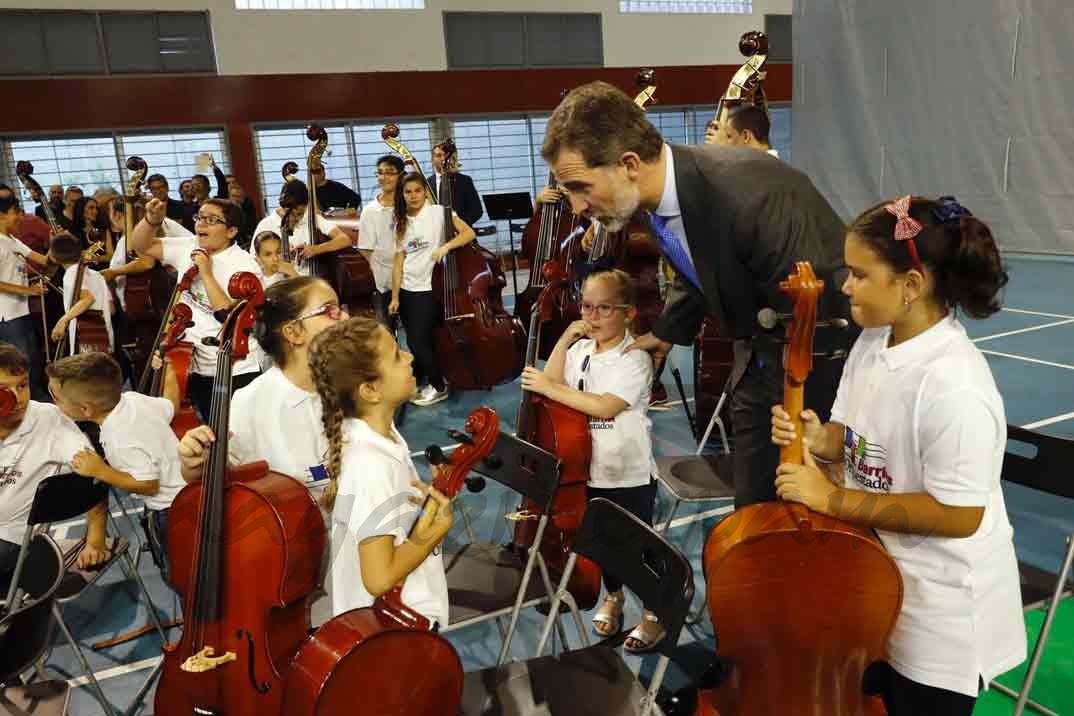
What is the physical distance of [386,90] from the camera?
10211 mm

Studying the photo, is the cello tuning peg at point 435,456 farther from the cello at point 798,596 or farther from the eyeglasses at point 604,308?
the eyeglasses at point 604,308

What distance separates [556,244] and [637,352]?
209 centimetres

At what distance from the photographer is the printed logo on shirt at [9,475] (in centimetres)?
242

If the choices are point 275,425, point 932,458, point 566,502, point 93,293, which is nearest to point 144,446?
point 275,425

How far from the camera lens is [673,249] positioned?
198 cm

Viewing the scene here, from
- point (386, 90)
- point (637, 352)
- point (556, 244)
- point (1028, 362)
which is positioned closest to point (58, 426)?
point (637, 352)

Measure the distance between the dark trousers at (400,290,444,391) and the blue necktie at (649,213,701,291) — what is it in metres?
3.01

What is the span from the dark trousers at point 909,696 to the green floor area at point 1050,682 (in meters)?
0.86

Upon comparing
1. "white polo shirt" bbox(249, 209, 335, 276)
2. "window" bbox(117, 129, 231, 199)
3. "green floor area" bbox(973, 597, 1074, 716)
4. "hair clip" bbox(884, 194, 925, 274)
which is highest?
"window" bbox(117, 129, 231, 199)

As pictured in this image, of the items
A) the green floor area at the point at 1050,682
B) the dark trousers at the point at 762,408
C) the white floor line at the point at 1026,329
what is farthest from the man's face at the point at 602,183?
the white floor line at the point at 1026,329

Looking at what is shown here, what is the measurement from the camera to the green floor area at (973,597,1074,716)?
214cm

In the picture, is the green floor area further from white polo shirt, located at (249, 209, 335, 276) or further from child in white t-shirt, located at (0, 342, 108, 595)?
white polo shirt, located at (249, 209, 335, 276)

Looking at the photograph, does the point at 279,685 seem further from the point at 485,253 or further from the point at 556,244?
the point at 485,253

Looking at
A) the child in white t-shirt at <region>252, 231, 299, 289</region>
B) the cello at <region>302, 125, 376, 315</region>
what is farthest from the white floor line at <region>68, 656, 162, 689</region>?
the cello at <region>302, 125, 376, 315</region>
